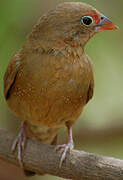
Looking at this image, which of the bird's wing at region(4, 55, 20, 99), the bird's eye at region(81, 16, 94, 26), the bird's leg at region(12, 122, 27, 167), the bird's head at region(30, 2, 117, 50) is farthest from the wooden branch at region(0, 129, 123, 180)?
the bird's eye at region(81, 16, 94, 26)

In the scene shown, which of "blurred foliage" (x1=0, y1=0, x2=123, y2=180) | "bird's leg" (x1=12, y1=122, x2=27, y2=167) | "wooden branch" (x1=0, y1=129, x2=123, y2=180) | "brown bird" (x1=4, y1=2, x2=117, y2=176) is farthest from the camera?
"blurred foliage" (x1=0, y1=0, x2=123, y2=180)

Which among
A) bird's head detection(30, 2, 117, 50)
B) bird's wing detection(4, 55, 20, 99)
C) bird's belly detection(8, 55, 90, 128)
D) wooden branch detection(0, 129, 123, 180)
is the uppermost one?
bird's head detection(30, 2, 117, 50)

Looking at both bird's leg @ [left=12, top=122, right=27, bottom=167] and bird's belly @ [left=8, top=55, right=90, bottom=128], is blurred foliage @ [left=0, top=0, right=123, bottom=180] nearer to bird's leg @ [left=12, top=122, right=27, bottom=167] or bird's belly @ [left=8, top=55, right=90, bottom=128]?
bird's leg @ [left=12, top=122, right=27, bottom=167]

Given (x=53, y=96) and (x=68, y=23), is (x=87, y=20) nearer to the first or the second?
(x=68, y=23)

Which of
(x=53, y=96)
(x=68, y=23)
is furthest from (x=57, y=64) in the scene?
(x=68, y=23)

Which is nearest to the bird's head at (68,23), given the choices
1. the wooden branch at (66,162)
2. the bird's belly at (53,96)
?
the bird's belly at (53,96)

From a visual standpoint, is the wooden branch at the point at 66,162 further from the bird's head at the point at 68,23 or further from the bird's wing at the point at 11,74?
the bird's head at the point at 68,23
